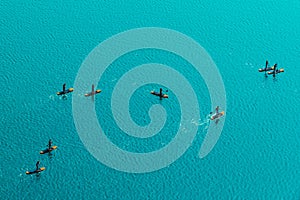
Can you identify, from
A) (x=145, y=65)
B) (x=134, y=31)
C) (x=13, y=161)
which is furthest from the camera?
(x=134, y=31)

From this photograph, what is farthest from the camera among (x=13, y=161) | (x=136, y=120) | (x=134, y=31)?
(x=134, y=31)

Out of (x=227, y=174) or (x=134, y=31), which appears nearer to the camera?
(x=227, y=174)

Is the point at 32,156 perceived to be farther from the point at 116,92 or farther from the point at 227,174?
the point at 227,174

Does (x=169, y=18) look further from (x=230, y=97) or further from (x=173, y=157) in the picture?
(x=173, y=157)

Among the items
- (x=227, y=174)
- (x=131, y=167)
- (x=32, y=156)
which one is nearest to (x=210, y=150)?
(x=227, y=174)

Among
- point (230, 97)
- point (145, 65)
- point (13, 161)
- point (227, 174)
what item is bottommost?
point (227, 174)

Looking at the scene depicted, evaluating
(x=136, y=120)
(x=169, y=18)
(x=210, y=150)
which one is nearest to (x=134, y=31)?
(x=169, y=18)

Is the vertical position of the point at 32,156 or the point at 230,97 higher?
the point at 230,97

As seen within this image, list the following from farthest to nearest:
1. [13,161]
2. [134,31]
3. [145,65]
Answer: [134,31] < [145,65] < [13,161]

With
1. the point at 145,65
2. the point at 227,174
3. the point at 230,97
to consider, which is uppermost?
the point at 145,65
